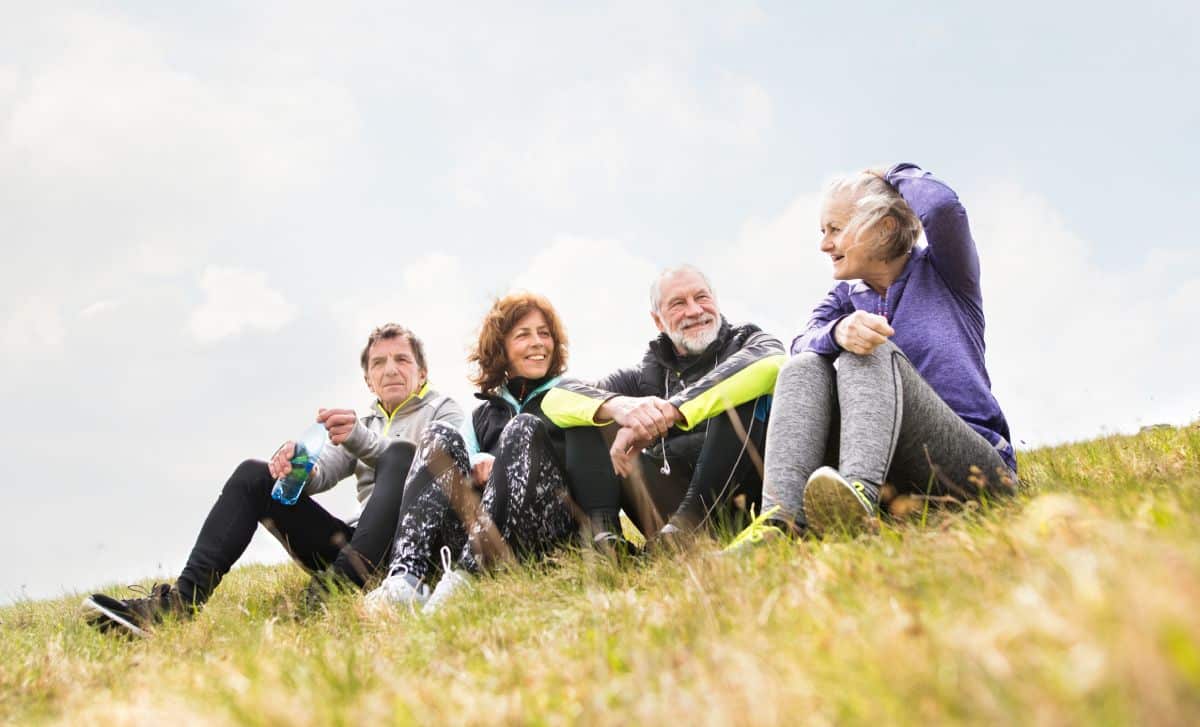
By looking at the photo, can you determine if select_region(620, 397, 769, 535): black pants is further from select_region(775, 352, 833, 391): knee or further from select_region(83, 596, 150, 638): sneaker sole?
select_region(83, 596, 150, 638): sneaker sole

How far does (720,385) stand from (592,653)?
249 cm

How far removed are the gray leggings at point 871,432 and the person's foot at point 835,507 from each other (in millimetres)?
224

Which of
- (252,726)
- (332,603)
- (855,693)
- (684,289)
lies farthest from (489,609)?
(684,289)

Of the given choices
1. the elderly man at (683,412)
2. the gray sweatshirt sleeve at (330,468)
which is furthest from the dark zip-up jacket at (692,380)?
the gray sweatshirt sleeve at (330,468)

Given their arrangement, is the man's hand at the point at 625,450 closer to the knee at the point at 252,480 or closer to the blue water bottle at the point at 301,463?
the blue water bottle at the point at 301,463

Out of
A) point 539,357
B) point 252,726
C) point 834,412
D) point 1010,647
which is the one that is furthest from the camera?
point 539,357

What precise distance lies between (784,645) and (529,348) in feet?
13.9

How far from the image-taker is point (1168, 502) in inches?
92.5

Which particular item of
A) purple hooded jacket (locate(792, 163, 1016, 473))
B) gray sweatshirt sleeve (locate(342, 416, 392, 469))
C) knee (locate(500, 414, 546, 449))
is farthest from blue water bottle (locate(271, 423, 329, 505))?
purple hooded jacket (locate(792, 163, 1016, 473))

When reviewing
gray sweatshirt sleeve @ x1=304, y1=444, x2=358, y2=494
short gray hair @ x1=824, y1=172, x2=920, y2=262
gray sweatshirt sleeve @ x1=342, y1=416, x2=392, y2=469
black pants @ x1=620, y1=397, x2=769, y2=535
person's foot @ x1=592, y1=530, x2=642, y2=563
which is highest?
short gray hair @ x1=824, y1=172, x2=920, y2=262

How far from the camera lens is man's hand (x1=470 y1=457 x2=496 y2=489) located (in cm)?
531

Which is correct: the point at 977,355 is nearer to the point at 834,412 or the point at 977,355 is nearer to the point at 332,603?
the point at 834,412

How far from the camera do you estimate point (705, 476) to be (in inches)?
181

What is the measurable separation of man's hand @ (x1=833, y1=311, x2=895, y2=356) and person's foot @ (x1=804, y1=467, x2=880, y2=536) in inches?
23.3
